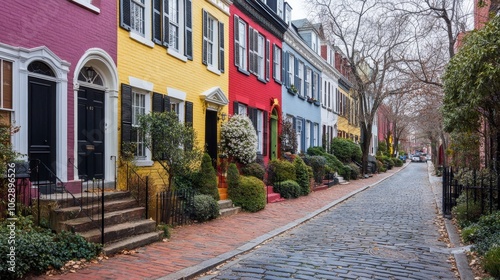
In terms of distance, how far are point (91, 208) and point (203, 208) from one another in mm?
3438

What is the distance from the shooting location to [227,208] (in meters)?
13.0

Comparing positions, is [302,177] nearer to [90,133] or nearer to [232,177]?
[232,177]

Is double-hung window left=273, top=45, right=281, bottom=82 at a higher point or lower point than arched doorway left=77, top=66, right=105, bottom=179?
higher

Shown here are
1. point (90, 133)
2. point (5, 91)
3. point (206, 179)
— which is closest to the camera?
point (5, 91)

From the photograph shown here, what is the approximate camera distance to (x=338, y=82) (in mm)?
35156

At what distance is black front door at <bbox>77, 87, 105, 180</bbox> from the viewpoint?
9.58 meters

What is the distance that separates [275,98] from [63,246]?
49.8ft

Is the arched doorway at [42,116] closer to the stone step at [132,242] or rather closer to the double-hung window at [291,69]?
the stone step at [132,242]

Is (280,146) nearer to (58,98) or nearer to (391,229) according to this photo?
(391,229)

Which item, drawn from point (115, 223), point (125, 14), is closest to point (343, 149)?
point (125, 14)

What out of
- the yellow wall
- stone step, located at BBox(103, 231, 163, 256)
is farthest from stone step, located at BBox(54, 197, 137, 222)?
the yellow wall

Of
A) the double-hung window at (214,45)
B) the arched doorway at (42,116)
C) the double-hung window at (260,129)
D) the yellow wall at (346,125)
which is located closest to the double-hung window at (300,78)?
the double-hung window at (260,129)

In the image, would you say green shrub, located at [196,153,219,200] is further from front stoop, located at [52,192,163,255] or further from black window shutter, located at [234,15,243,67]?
black window shutter, located at [234,15,243,67]

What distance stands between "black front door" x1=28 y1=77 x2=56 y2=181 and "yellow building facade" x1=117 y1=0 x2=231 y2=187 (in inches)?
83.1
